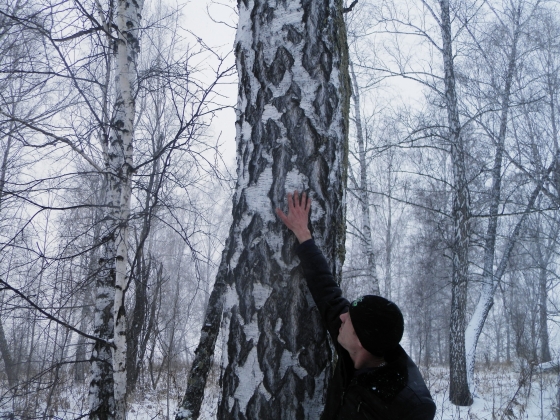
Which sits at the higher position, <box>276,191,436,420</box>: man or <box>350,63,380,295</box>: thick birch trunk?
<box>350,63,380,295</box>: thick birch trunk

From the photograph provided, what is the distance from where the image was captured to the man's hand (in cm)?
184

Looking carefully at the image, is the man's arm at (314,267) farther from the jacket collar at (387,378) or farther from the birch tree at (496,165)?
the birch tree at (496,165)

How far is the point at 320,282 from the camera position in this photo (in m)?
1.82

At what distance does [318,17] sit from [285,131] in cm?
54

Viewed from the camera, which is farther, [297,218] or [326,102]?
[326,102]

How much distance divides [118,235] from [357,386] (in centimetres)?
253

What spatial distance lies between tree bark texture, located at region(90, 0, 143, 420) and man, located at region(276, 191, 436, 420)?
2172 mm

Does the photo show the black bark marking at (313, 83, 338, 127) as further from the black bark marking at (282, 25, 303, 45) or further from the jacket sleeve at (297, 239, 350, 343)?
the jacket sleeve at (297, 239, 350, 343)

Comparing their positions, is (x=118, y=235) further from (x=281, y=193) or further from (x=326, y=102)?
(x=326, y=102)

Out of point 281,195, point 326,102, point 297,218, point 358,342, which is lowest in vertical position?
point 358,342

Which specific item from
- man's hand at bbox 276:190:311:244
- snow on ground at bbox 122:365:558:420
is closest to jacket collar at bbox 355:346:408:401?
man's hand at bbox 276:190:311:244

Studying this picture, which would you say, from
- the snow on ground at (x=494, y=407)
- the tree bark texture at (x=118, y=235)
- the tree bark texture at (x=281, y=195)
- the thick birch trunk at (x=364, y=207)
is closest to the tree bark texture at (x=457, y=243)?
the snow on ground at (x=494, y=407)

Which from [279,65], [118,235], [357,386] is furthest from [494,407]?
[279,65]

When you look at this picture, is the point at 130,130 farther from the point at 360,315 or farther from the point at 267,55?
the point at 360,315
